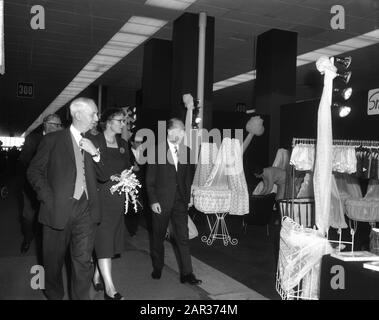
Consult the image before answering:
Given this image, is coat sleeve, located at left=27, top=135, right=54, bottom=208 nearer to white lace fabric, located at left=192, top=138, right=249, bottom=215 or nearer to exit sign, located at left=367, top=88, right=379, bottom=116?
white lace fabric, located at left=192, top=138, right=249, bottom=215

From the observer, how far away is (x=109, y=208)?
135 inches

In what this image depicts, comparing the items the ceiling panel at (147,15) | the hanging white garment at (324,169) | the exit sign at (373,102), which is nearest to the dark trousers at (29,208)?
the hanging white garment at (324,169)

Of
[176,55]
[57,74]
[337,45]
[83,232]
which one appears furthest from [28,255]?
[57,74]

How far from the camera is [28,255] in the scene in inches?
193

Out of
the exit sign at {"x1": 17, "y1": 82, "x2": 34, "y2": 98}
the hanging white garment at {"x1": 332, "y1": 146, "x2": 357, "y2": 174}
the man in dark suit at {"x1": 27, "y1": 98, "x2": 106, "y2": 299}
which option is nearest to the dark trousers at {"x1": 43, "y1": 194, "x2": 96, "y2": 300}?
the man in dark suit at {"x1": 27, "y1": 98, "x2": 106, "y2": 299}

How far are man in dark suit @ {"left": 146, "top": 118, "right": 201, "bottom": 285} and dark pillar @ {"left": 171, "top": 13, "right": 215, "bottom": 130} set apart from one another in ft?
12.7

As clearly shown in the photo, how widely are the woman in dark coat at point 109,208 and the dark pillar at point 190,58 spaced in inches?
171

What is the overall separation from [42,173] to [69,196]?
25 cm

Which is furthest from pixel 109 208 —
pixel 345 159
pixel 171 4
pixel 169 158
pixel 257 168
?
pixel 257 168

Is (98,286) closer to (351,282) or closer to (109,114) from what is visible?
(109,114)

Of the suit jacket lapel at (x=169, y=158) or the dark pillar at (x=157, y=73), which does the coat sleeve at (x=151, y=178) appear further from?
the dark pillar at (x=157, y=73)

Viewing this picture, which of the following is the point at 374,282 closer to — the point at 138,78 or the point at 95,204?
the point at 95,204

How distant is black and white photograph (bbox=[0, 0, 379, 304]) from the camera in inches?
116

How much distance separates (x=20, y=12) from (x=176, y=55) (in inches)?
118
